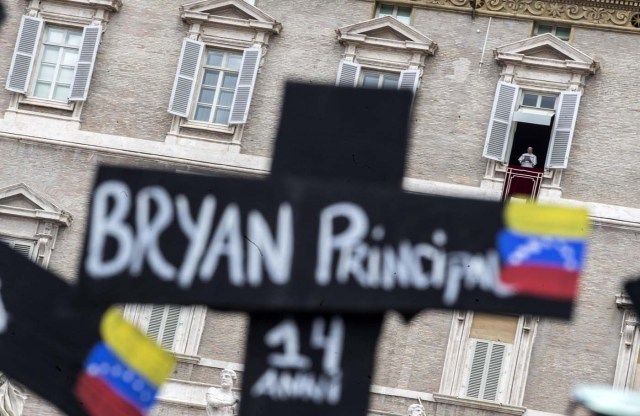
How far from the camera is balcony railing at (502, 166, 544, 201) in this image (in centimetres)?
3180

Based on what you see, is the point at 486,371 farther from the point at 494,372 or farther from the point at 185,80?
the point at 185,80

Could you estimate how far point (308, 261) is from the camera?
6973 millimetres

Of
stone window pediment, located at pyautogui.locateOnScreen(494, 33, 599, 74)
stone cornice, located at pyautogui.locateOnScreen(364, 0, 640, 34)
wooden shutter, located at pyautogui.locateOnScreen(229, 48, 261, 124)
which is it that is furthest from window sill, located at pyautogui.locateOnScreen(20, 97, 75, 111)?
stone window pediment, located at pyautogui.locateOnScreen(494, 33, 599, 74)

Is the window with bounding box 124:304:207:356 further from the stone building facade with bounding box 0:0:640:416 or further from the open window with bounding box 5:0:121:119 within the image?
the open window with bounding box 5:0:121:119

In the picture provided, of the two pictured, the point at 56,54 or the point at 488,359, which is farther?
the point at 56,54

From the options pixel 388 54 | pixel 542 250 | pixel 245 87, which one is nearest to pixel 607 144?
pixel 388 54

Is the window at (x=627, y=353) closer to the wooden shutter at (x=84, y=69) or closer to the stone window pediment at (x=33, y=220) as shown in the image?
the stone window pediment at (x=33, y=220)

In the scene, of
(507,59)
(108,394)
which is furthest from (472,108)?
(108,394)

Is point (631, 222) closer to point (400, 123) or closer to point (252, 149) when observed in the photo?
point (252, 149)

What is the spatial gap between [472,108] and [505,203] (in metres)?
25.8

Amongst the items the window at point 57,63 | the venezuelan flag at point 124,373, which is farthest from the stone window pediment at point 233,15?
the venezuelan flag at point 124,373

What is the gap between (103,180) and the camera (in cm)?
693

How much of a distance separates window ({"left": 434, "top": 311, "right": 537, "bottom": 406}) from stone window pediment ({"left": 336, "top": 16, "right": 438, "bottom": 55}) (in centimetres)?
443

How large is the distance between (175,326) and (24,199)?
3251 millimetres
